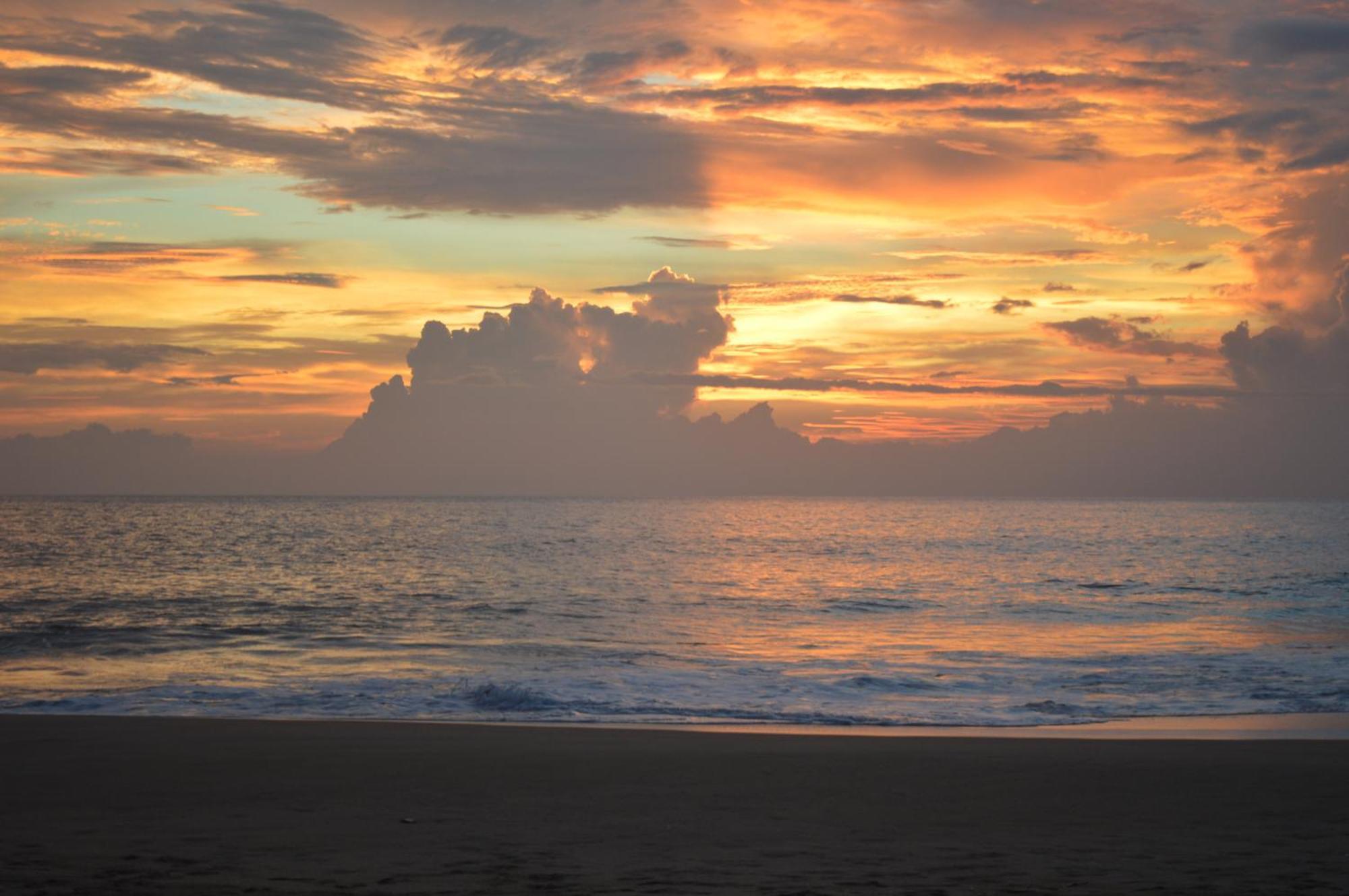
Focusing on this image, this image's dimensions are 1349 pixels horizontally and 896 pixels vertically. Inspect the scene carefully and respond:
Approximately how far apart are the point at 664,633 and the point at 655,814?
2262 cm

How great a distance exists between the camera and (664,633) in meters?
33.3

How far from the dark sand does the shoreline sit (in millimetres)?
1084

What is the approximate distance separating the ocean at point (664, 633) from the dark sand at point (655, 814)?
15.1 feet

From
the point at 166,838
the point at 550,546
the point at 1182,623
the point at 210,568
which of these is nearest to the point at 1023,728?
the point at 166,838

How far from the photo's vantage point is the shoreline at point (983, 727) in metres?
17.0

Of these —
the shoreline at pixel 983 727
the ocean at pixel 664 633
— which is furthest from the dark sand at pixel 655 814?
the ocean at pixel 664 633

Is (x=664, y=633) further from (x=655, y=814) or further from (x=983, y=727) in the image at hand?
(x=655, y=814)

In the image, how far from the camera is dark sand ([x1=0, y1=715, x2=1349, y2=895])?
8.32m

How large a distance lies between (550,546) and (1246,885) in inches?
3124

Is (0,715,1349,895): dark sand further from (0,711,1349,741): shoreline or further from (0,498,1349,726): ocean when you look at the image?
(0,498,1349,726): ocean

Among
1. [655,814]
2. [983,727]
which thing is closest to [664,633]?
[983,727]

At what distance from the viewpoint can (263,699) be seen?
2073cm

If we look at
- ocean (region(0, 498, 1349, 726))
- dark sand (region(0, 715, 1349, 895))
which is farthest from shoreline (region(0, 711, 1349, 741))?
dark sand (region(0, 715, 1349, 895))

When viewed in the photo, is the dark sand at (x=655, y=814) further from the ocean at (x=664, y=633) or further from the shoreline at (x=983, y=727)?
the ocean at (x=664, y=633)
